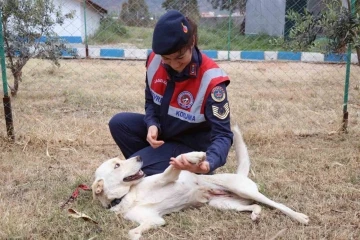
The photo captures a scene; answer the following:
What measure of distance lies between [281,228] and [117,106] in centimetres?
350

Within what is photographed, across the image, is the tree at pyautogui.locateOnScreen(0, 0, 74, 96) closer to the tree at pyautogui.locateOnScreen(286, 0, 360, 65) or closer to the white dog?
the tree at pyautogui.locateOnScreen(286, 0, 360, 65)

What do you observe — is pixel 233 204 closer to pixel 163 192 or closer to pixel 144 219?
pixel 163 192

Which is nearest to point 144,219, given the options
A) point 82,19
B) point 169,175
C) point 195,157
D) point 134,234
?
point 134,234

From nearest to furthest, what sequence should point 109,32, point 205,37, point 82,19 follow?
point 205,37 < point 109,32 < point 82,19

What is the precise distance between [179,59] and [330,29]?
157cm

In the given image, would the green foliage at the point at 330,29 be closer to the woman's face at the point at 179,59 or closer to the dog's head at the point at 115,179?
the woman's face at the point at 179,59

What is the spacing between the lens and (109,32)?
940 cm

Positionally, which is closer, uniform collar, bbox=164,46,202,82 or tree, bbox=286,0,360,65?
uniform collar, bbox=164,46,202,82

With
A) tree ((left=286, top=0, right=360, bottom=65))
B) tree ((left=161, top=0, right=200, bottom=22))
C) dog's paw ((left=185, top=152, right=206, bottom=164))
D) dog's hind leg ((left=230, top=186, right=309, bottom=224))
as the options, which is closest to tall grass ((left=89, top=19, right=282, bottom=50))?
tree ((left=161, top=0, right=200, bottom=22))

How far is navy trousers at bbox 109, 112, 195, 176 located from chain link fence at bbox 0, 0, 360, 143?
3.94 ft

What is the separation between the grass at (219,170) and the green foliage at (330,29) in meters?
0.91

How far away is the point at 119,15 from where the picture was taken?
8.22 meters

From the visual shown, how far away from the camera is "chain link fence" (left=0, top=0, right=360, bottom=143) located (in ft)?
15.3

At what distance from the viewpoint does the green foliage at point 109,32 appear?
27.4 feet
